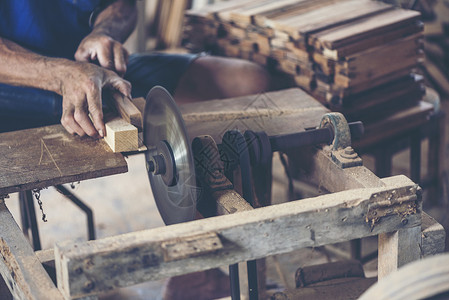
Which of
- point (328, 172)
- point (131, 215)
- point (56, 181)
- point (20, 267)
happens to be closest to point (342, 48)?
point (328, 172)

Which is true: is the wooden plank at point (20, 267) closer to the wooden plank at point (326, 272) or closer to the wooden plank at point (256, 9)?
the wooden plank at point (326, 272)

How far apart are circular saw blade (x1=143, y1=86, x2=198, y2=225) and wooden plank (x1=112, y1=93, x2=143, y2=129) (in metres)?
0.03

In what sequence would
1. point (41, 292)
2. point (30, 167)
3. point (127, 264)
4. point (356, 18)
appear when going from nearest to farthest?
point (127, 264) < point (41, 292) < point (30, 167) < point (356, 18)

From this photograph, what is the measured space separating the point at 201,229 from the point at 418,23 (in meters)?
1.97

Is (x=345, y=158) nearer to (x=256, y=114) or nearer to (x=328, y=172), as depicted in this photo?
(x=328, y=172)

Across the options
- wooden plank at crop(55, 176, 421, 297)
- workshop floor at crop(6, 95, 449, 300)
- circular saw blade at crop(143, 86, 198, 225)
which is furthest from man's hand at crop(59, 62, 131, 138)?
workshop floor at crop(6, 95, 449, 300)

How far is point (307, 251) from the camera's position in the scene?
3.58 m

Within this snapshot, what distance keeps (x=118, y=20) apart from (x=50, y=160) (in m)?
1.20

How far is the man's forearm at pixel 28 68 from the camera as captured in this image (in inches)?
91.0

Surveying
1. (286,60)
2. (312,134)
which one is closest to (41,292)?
(312,134)

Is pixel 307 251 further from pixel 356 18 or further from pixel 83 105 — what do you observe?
pixel 83 105

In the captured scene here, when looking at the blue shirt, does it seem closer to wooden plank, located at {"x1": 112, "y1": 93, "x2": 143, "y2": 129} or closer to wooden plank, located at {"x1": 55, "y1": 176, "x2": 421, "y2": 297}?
wooden plank, located at {"x1": 112, "y1": 93, "x2": 143, "y2": 129}

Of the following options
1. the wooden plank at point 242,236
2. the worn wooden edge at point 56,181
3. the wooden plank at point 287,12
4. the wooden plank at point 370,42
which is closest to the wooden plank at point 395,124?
the wooden plank at point 370,42

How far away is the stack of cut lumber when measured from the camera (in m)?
2.84
